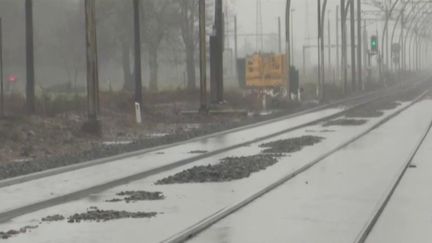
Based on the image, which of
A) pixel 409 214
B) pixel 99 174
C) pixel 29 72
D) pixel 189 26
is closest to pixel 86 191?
pixel 99 174

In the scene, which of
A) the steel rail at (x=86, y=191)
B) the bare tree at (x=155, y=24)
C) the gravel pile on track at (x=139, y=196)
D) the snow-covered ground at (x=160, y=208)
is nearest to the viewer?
the snow-covered ground at (x=160, y=208)

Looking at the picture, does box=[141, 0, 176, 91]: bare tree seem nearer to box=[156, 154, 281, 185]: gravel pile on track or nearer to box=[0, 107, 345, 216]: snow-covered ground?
box=[0, 107, 345, 216]: snow-covered ground

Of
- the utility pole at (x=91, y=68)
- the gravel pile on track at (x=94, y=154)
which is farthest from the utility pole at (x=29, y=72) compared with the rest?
the gravel pile on track at (x=94, y=154)

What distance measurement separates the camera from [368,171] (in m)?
17.3

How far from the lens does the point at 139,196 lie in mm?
14258

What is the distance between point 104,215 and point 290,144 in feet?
42.6

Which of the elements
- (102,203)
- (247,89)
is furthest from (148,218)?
(247,89)

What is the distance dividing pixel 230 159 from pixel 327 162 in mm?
2524

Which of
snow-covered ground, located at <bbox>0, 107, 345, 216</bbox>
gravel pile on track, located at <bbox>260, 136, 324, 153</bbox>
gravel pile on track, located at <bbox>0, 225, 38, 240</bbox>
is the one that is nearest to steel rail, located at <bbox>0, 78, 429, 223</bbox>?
snow-covered ground, located at <bbox>0, 107, 345, 216</bbox>

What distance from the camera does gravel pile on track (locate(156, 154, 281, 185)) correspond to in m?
16.6

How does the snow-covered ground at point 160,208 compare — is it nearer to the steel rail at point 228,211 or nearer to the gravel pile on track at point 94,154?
the steel rail at point 228,211

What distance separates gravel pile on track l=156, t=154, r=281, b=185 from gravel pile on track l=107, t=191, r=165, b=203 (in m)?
1.56

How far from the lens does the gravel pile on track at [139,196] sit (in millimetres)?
13930

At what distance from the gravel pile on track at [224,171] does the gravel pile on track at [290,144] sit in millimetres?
2354
